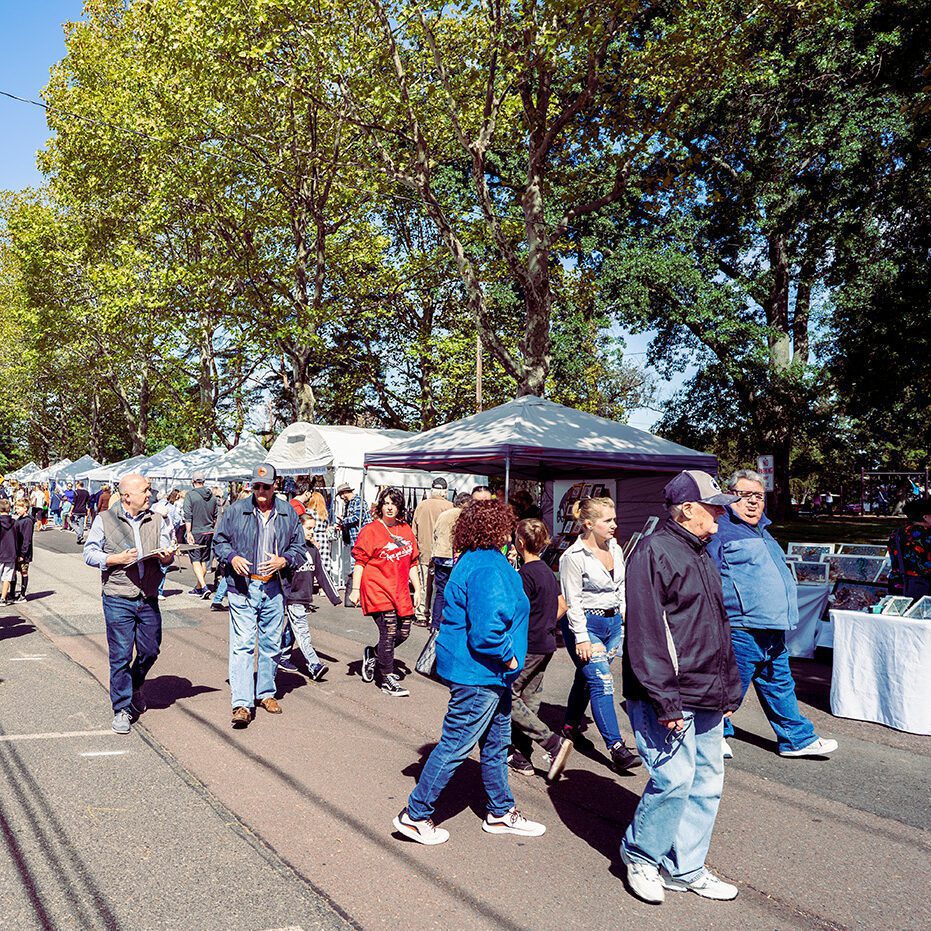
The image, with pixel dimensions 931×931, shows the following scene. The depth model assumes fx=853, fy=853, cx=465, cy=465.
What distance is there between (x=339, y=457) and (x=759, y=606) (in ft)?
40.1

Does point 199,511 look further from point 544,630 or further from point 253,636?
point 544,630

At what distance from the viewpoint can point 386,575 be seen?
7453 mm

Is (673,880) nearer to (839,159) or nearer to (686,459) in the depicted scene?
(686,459)

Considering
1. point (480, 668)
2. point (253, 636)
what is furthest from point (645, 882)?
point (253, 636)

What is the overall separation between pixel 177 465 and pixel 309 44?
1454 centimetres

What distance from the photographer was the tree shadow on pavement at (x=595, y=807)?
438cm

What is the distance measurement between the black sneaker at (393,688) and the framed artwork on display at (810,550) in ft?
19.1

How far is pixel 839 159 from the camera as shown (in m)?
20.5

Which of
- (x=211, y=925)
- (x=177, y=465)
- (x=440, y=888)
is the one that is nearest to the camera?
(x=211, y=925)

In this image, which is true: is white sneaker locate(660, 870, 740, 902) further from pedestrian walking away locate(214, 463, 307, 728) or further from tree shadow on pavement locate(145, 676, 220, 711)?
tree shadow on pavement locate(145, 676, 220, 711)

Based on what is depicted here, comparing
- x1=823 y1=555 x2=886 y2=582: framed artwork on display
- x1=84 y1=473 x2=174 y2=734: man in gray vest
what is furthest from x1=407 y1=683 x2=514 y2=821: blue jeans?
x1=823 y1=555 x2=886 y2=582: framed artwork on display

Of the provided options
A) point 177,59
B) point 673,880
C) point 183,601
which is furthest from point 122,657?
point 177,59

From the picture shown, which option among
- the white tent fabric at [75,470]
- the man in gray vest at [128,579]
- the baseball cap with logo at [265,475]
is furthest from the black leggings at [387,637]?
the white tent fabric at [75,470]

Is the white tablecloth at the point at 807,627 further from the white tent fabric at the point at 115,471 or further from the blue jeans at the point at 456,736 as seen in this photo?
the white tent fabric at the point at 115,471
